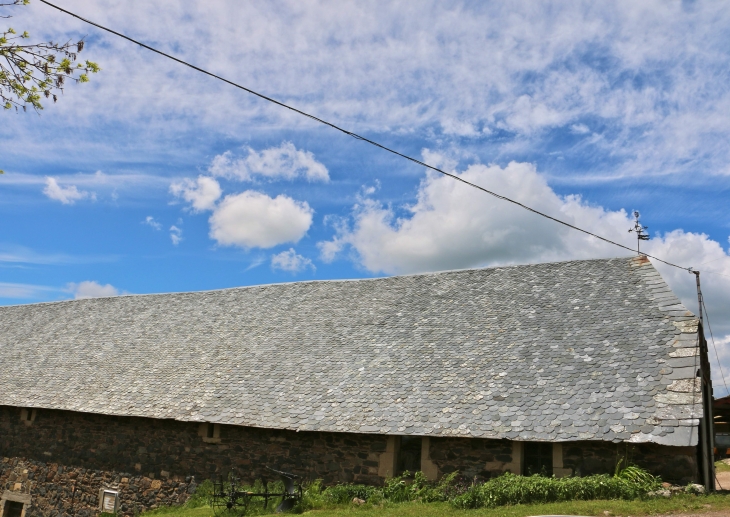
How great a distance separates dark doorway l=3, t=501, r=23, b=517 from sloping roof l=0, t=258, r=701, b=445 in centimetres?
276

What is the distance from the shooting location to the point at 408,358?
46.1 feet

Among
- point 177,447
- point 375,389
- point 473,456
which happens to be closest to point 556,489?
point 473,456

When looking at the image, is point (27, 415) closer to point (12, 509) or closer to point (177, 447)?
point (12, 509)

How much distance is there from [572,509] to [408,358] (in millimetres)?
5762

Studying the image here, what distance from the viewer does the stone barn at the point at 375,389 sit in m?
11.0

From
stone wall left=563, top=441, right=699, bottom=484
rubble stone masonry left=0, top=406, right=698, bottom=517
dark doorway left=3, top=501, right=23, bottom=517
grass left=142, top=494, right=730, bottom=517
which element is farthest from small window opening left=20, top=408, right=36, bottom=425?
stone wall left=563, top=441, right=699, bottom=484

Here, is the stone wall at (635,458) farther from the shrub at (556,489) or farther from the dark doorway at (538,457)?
the dark doorway at (538,457)

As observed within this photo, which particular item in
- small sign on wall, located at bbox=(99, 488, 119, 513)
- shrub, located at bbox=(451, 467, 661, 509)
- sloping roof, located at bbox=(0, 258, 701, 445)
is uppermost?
sloping roof, located at bbox=(0, 258, 701, 445)

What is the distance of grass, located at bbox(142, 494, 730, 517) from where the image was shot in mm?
8742

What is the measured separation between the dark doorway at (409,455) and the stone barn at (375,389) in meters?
0.04

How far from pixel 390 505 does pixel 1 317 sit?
21.5m

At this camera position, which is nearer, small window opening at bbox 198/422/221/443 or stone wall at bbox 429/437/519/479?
stone wall at bbox 429/437/519/479

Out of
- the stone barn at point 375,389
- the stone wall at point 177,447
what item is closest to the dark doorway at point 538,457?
the stone barn at point 375,389

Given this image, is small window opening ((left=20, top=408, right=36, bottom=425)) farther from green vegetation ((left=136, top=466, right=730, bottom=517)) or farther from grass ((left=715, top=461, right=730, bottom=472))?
grass ((left=715, top=461, right=730, bottom=472))
